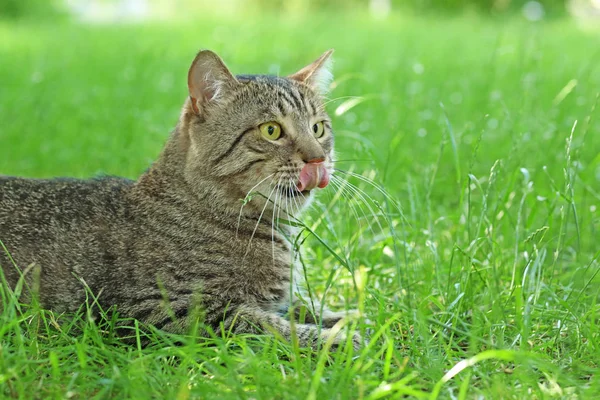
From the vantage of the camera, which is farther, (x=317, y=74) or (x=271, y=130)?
(x=317, y=74)

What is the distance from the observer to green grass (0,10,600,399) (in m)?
2.12

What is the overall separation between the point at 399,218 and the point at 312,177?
3.58 ft

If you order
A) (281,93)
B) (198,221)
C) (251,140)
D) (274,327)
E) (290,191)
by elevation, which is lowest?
(274,327)

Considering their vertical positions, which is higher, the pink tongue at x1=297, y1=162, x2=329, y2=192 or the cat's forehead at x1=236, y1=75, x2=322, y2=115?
the cat's forehead at x1=236, y1=75, x2=322, y2=115

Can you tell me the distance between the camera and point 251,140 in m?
2.80

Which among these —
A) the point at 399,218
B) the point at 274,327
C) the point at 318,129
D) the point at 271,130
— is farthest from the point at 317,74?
the point at 274,327

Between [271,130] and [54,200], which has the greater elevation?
[271,130]

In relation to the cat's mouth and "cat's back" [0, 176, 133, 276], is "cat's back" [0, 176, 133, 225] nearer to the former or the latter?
"cat's back" [0, 176, 133, 276]

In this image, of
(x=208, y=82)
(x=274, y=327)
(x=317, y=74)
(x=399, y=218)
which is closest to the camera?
(x=274, y=327)

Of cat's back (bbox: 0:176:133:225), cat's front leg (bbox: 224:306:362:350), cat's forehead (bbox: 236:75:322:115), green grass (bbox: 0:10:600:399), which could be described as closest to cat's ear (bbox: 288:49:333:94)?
cat's forehead (bbox: 236:75:322:115)

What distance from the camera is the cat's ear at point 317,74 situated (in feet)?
10.6

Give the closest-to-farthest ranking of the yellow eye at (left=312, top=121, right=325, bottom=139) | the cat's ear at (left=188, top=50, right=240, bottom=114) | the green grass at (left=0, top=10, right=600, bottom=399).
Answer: the green grass at (left=0, top=10, right=600, bottom=399) → the cat's ear at (left=188, top=50, right=240, bottom=114) → the yellow eye at (left=312, top=121, right=325, bottom=139)

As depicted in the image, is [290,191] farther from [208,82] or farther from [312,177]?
[208,82]

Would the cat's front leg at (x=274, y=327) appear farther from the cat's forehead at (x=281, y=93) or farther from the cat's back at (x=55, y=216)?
the cat's forehead at (x=281, y=93)
